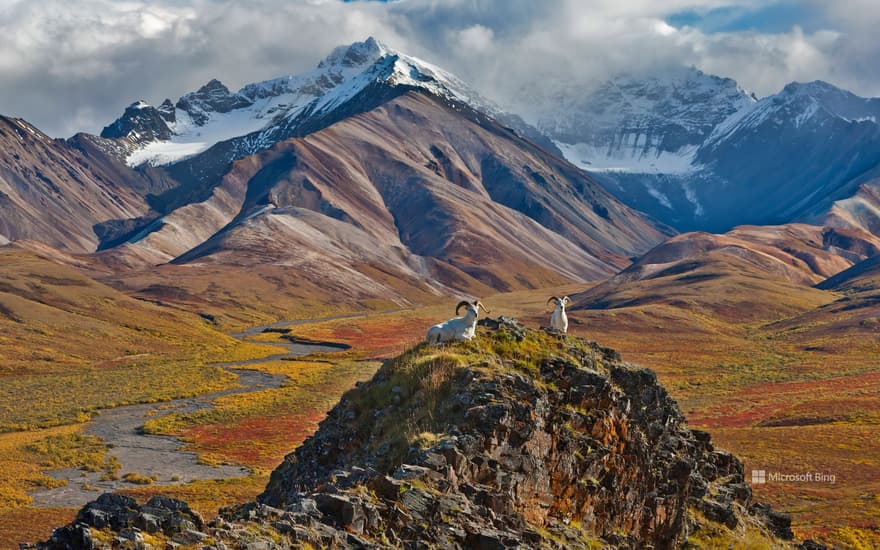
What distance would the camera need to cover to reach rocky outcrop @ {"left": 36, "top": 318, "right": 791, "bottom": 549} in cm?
1434

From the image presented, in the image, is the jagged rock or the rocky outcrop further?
the jagged rock

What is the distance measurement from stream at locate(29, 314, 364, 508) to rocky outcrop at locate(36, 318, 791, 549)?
28915mm

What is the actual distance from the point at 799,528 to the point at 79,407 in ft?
209

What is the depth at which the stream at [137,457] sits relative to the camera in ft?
155

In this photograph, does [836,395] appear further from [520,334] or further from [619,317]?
[619,317]

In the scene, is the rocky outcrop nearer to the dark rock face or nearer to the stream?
the dark rock face

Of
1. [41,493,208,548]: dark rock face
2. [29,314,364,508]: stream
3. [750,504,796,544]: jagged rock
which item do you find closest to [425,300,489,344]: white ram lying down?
[41,493,208,548]: dark rock face

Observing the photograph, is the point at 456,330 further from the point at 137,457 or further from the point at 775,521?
the point at 137,457

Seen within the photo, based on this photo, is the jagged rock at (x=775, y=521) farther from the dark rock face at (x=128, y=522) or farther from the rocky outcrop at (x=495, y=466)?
the dark rock face at (x=128, y=522)

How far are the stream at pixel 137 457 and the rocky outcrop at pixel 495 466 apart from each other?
28915mm

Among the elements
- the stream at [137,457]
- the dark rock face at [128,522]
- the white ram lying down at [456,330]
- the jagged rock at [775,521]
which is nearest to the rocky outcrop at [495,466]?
the dark rock face at [128,522]

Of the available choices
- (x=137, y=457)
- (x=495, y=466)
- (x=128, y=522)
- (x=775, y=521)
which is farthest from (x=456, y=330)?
(x=137, y=457)

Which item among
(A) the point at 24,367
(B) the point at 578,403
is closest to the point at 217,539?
(B) the point at 578,403

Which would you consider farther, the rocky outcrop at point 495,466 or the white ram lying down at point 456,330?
the white ram lying down at point 456,330
